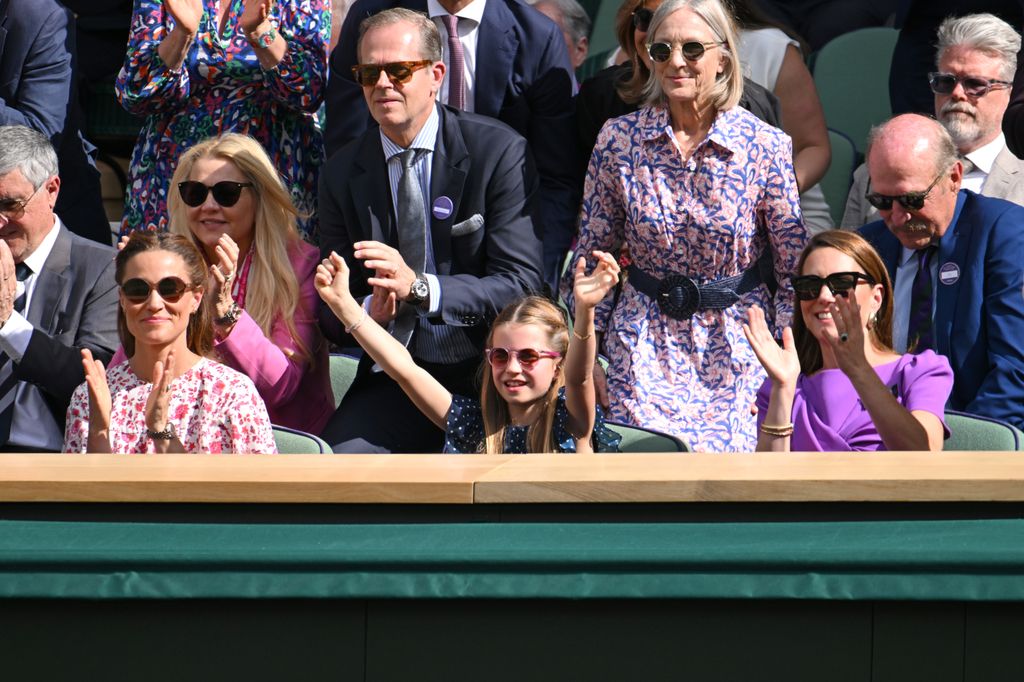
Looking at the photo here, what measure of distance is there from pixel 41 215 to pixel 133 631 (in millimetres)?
2496

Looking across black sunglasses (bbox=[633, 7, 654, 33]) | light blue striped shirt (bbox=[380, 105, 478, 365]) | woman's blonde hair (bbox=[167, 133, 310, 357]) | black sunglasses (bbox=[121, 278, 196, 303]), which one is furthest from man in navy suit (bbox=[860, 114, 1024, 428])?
black sunglasses (bbox=[121, 278, 196, 303])

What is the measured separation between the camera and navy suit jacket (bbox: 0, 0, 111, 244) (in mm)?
5250

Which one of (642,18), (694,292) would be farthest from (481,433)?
(642,18)

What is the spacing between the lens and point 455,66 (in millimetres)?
5043

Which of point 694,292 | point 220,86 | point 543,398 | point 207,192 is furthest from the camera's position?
point 220,86

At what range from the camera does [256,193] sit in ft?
15.5

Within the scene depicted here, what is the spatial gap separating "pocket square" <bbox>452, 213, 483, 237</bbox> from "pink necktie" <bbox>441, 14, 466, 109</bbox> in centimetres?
63

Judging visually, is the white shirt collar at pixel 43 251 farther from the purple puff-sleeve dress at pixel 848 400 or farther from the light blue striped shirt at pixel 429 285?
the purple puff-sleeve dress at pixel 848 400

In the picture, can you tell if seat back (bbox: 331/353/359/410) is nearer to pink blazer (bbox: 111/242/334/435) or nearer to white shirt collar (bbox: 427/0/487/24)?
pink blazer (bbox: 111/242/334/435)

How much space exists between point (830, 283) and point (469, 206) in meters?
1.17

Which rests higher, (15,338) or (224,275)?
(224,275)

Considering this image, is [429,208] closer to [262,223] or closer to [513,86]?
[262,223]

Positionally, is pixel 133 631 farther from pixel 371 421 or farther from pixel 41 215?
pixel 41 215

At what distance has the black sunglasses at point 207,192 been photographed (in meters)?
4.65
